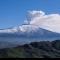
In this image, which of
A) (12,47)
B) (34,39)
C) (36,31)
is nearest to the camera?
(34,39)

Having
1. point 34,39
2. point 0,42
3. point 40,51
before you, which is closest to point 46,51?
point 40,51

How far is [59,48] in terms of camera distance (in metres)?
12.0

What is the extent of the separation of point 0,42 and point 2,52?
131cm

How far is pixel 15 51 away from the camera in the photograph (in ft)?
42.9

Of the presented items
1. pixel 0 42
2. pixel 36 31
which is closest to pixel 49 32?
pixel 36 31

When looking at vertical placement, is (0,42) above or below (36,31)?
below

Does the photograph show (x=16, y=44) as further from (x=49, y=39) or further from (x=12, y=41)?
(x=49, y=39)

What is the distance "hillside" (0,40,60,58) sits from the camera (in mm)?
11883

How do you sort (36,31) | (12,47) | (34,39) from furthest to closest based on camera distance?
1. (36,31)
2. (12,47)
3. (34,39)

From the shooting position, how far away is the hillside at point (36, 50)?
1188cm

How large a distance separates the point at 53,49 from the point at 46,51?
2.53ft

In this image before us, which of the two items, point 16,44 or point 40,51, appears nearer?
point 16,44

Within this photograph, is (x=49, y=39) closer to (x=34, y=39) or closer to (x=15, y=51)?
(x=34, y=39)

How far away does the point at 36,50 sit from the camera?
13.4 meters
